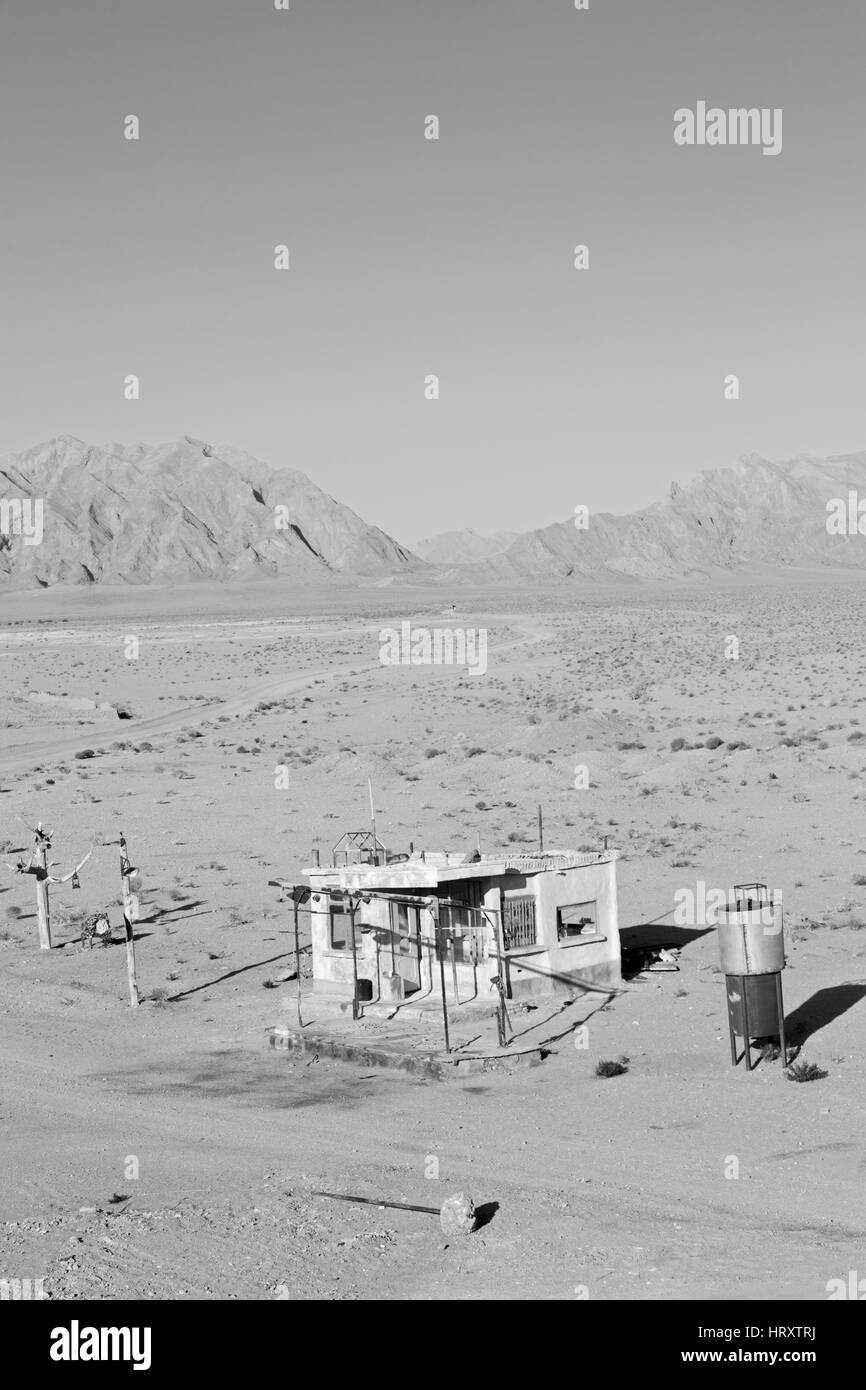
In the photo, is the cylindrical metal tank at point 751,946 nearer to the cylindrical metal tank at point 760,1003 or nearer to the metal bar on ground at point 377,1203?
the cylindrical metal tank at point 760,1003

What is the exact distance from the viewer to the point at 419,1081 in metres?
21.0

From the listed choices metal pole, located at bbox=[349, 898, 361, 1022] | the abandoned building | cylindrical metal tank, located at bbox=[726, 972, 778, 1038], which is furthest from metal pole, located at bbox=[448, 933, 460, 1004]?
cylindrical metal tank, located at bbox=[726, 972, 778, 1038]

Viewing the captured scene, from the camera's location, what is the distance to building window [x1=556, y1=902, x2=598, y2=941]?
24688 mm

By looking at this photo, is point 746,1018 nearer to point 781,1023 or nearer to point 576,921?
point 781,1023

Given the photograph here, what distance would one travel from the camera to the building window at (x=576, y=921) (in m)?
24.7

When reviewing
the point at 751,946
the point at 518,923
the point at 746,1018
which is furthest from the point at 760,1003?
the point at 518,923

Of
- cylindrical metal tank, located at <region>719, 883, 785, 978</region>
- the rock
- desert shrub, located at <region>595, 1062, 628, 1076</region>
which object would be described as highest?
cylindrical metal tank, located at <region>719, 883, 785, 978</region>

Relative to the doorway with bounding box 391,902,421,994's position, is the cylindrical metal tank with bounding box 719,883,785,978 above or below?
above

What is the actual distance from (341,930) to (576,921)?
382cm

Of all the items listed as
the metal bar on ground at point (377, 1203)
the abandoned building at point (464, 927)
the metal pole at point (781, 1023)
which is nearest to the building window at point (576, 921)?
the abandoned building at point (464, 927)

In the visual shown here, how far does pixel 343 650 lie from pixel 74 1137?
316ft

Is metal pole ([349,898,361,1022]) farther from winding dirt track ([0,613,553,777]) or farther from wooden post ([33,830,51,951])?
winding dirt track ([0,613,553,777])

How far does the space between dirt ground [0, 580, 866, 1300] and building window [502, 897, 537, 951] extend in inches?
64.9
